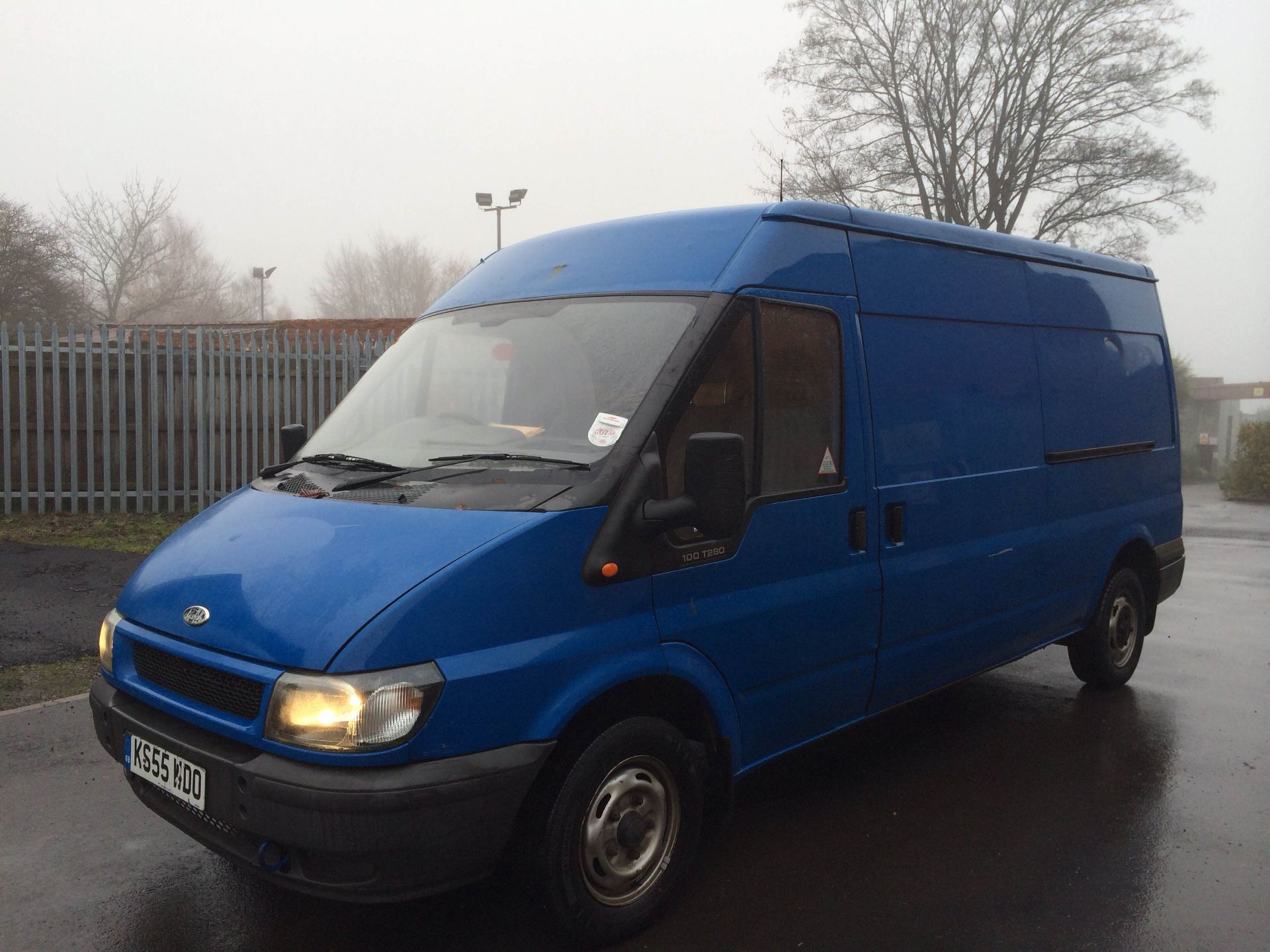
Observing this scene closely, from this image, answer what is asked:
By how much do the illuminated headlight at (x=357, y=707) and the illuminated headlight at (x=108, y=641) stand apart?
1.02m

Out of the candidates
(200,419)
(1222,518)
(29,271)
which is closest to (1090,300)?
(200,419)

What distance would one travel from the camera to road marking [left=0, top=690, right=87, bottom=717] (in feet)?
17.4

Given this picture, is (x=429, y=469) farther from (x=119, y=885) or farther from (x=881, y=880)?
(x=881, y=880)

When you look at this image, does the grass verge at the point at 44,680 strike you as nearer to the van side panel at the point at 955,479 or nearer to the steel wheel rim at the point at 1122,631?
the van side panel at the point at 955,479

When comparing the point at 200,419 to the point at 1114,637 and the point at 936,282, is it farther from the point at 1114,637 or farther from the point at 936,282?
the point at 1114,637

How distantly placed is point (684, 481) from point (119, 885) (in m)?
2.42

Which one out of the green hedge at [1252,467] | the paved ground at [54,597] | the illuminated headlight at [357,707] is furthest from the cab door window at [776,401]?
the green hedge at [1252,467]

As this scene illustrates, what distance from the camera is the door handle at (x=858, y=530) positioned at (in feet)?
12.5

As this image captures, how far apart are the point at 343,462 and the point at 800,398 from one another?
1.66 metres

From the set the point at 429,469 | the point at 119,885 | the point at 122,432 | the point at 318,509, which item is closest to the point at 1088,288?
the point at 429,469

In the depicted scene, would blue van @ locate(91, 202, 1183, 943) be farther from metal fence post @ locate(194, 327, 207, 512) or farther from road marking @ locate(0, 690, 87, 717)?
metal fence post @ locate(194, 327, 207, 512)

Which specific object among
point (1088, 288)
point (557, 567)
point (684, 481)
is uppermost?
point (1088, 288)

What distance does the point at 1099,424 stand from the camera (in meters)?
5.46

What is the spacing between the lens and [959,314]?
4496mm
